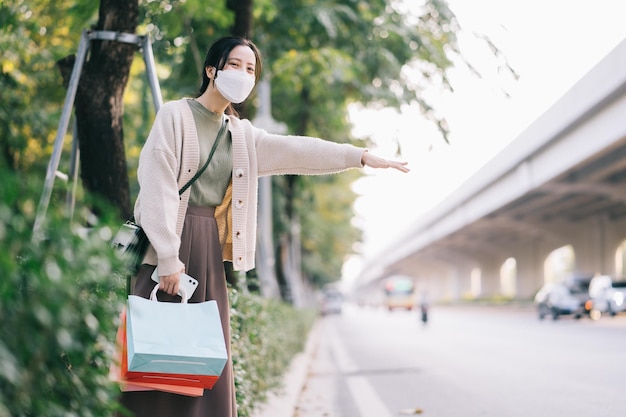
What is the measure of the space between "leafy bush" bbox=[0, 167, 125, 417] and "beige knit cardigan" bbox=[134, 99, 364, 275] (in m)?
1.05

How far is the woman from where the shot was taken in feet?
10.3

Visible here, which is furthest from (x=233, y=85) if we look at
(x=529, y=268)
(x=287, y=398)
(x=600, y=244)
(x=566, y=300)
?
(x=529, y=268)

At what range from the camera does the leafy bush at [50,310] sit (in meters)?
1.66

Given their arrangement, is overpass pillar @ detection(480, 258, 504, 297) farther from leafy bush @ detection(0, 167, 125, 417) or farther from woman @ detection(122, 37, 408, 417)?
leafy bush @ detection(0, 167, 125, 417)

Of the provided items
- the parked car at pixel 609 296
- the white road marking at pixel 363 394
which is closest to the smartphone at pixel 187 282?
the white road marking at pixel 363 394

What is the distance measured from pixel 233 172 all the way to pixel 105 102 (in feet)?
9.83

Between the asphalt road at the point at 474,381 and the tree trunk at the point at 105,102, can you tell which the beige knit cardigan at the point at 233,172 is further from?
the asphalt road at the point at 474,381

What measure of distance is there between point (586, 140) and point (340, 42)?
46.6 feet

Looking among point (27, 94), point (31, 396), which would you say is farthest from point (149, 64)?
point (27, 94)

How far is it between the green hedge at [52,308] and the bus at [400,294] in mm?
61359

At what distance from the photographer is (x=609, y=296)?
2795 centimetres

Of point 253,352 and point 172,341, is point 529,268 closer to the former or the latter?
point 253,352

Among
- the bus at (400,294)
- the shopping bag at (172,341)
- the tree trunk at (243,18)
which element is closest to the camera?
the shopping bag at (172,341)

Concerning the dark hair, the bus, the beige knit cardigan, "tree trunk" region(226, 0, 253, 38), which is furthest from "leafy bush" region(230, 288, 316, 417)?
the bus
